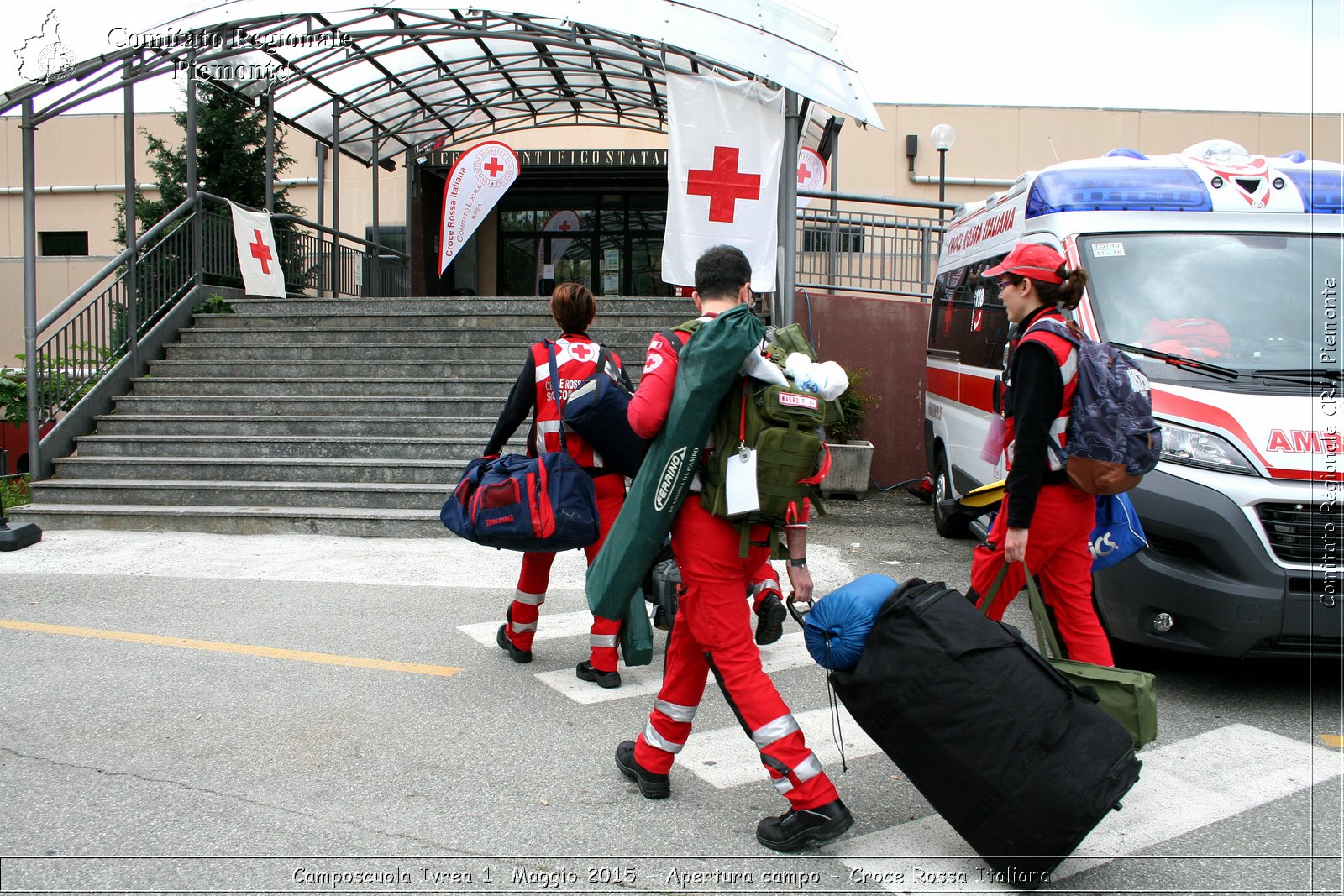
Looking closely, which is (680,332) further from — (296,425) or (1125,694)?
(296,425)

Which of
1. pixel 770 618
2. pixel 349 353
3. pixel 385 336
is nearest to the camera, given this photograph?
pixel 770 618

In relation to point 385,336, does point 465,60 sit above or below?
above

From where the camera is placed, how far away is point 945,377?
8.21 metres

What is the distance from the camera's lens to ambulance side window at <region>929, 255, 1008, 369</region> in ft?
22.4

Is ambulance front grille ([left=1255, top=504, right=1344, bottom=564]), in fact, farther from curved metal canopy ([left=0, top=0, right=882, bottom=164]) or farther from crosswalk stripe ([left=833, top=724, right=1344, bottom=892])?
curved metal canopy ([left=0, top=0, right=882, bottom=164])

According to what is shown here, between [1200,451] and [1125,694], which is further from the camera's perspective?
[1200,451]

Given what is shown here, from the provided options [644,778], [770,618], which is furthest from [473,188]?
[644,778]

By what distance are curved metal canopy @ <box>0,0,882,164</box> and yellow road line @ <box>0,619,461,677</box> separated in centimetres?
536

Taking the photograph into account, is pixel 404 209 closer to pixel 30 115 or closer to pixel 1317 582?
pixel 30 115

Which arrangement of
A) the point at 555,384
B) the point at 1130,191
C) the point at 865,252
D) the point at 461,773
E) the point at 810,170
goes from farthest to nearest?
the point at 810,170, the point at 865,252, the point at 1130,191, the point at 555,384, the point at 461,773

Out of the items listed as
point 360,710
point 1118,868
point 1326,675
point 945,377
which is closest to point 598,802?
point 360,710

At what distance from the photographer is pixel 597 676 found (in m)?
4.77

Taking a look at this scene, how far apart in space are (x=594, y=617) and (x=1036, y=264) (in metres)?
2.56

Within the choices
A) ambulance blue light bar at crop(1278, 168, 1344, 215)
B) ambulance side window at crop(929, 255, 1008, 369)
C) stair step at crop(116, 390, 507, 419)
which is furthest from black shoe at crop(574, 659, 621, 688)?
stair step at crop(116, 390, 507, 419)
